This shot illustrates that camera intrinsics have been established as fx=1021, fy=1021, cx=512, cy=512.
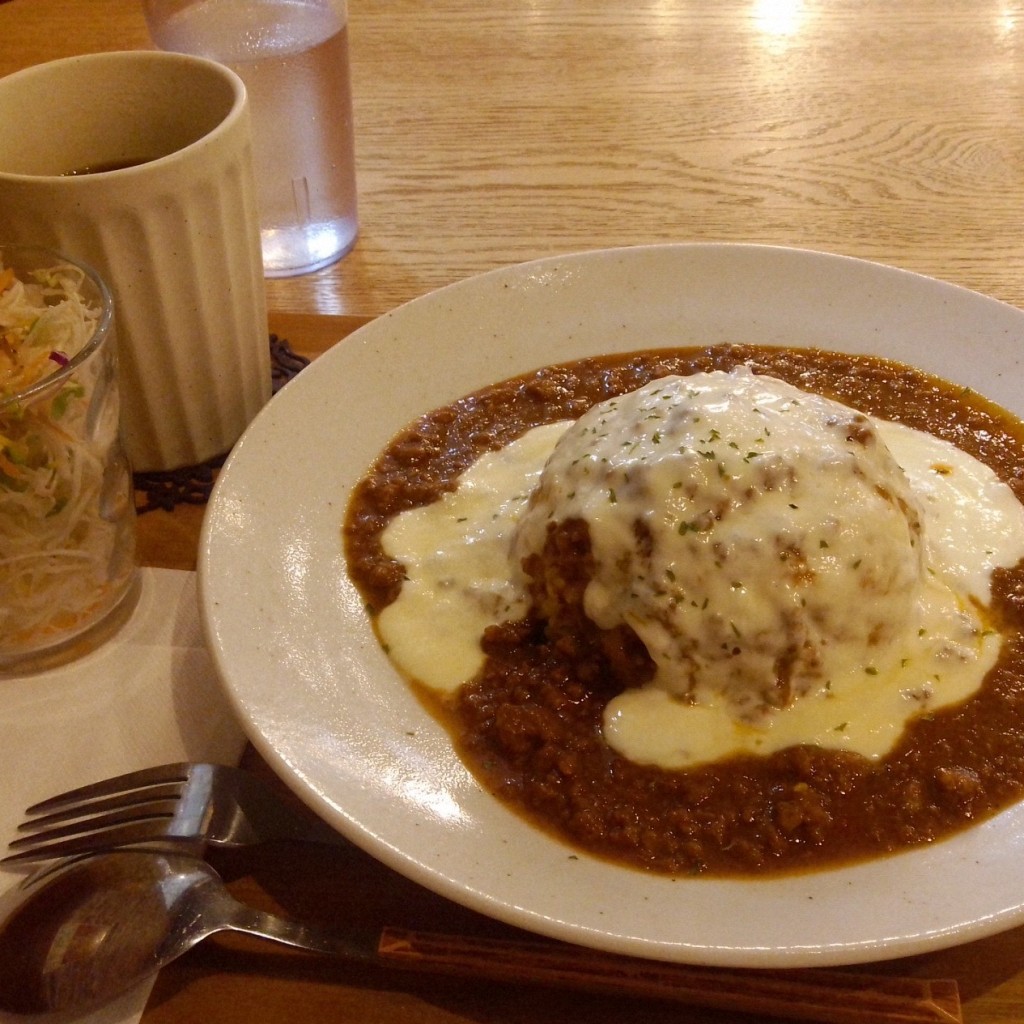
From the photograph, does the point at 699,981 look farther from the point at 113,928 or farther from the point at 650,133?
the point at 650,133

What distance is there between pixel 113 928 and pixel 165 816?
0.17 m

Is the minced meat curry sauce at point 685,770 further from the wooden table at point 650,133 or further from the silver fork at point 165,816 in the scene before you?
the wooden table at point 650,133

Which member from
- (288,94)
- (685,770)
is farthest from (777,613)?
(288,94)

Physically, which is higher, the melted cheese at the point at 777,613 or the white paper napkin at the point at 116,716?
the melted cheese at the point at 777,613

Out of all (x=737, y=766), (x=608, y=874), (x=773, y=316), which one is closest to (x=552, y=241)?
(x=773, y=316)

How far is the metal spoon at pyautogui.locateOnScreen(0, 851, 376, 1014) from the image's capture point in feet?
4.53

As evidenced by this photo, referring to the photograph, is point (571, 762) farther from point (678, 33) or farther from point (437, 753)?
point (678, 33)

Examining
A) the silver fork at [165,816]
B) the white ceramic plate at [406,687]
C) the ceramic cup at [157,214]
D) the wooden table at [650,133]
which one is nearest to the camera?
the white ceramic plate at [406,687]

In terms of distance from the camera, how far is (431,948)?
1.40m

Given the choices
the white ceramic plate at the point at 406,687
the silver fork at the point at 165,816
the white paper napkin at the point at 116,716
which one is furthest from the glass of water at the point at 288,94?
the silver fork at the point at 165,816

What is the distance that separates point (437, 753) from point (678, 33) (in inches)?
147

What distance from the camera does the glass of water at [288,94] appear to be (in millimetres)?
2580

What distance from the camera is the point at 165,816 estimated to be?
154 centimetres

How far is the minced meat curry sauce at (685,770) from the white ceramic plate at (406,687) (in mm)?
45
